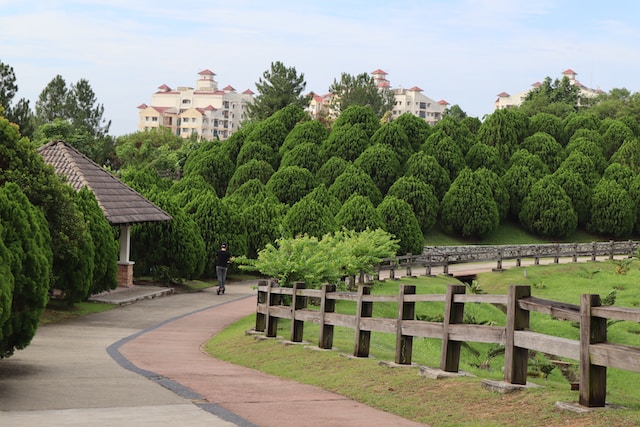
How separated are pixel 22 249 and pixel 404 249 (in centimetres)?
3426

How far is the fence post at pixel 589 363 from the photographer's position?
9234 millimetres

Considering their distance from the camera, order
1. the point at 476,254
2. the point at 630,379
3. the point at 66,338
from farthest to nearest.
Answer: the point at 476,254
the point at 630,379
the point at 66,338

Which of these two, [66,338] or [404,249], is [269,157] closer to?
[404,249]

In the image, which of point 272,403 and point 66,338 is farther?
point 66,338

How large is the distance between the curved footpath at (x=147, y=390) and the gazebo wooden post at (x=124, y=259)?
11822 mm

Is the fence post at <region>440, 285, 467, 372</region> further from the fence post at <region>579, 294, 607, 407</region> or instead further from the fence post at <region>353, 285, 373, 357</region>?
the fence post at <region>353, 285, 373, 357</region>

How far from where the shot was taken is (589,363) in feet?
30.5

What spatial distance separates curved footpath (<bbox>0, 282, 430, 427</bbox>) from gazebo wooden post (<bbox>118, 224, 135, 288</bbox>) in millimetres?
11822

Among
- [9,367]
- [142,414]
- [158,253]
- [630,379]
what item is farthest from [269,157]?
[142,414]

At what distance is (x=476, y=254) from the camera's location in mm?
46625

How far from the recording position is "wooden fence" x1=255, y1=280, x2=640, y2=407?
922 cm

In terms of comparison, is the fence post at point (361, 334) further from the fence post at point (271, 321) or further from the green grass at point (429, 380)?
the fence post at point (271, 321)

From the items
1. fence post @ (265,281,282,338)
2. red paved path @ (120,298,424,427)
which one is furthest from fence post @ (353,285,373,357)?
fence post @ (265,281,282,338)

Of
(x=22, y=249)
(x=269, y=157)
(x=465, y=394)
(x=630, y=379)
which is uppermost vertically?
(x=269, y=157)
